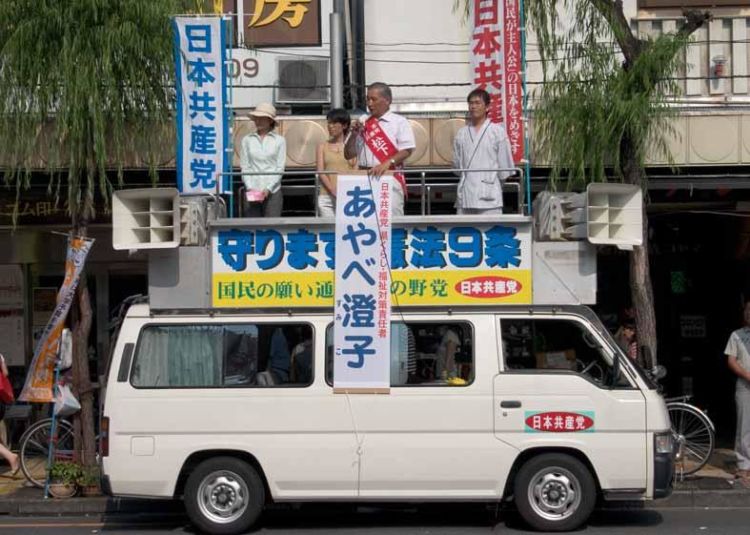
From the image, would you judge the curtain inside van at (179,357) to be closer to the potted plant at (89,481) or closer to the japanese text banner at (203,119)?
the potted plant at (89,481)

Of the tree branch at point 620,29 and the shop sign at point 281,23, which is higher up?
the shop sign at point 281,23

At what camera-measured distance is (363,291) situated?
9.38 metres

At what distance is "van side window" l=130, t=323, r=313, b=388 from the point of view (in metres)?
9.45

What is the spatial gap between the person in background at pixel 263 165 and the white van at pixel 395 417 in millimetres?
1623

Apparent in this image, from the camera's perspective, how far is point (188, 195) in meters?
9.56

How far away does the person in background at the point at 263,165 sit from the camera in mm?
10742

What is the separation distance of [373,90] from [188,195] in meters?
2.19

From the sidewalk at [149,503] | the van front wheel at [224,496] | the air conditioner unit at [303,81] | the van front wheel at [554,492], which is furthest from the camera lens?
the air conditioner unit at [303,81]

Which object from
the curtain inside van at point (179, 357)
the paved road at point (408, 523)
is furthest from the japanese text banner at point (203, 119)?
the paved road at point (408, 523)

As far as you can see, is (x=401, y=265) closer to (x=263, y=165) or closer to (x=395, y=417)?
(x=395, y=417)

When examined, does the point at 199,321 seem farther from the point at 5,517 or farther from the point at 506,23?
the point at 506,23

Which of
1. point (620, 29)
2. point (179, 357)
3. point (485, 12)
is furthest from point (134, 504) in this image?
point (620, 29)

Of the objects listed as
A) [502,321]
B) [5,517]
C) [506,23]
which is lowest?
[5,517]

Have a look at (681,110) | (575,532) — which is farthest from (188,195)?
(681,110)
